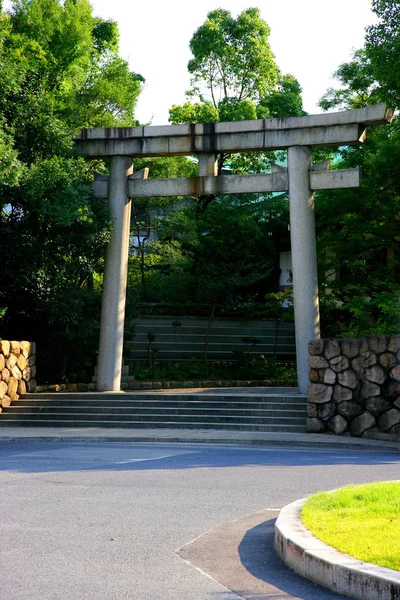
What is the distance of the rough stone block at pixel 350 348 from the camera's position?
18.4m

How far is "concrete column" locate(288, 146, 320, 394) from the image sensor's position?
22.2m

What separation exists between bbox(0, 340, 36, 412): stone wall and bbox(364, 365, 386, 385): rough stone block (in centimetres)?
914

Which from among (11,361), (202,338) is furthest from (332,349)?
(202,338)

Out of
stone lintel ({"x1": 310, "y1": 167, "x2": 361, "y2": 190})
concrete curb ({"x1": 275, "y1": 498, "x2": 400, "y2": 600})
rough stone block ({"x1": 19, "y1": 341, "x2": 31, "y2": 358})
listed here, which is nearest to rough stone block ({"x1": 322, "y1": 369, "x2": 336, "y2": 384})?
stone lintel ({"x1": 310, "y1": 167, "x2": 361, "y2": 190})

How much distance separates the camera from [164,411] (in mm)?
21016

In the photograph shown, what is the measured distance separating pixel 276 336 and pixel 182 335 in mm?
3931

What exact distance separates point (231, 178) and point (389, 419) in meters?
8.65

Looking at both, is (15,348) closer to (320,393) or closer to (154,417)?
(154,417)

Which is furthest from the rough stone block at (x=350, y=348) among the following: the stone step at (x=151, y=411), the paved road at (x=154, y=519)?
the paved road at (x=154, y=519)

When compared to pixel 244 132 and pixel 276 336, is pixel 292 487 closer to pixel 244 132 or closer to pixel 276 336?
pixel 244 132

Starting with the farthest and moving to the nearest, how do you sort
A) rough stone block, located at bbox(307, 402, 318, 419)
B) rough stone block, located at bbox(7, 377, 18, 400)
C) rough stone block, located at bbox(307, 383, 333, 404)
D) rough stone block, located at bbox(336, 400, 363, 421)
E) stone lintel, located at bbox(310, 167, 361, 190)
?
rough stone block, located at bbox(7, 377, 18, 400)
stone lintel, located at bbox(310, 167, 361, 190)
rough stone block, located at bbox(307, 402, 318, 419)
rough stone block, located at bbox(307, 383, 333, 404)
rough stone block, located at bbox(336, 400, 363, 421)

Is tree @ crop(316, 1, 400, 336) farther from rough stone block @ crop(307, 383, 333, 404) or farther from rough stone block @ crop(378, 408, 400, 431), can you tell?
rough stone block @ crop(378, 408, 400, 431)

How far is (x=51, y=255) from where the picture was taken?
911 inches

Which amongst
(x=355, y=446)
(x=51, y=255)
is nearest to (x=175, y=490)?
(x=355, y=446)
